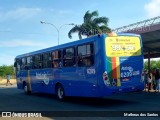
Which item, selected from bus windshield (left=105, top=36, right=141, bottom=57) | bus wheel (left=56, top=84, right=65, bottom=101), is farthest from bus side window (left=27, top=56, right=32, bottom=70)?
bus windshield (left=105, top=36, right=141, bottom=57)

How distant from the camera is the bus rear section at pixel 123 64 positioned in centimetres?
1434

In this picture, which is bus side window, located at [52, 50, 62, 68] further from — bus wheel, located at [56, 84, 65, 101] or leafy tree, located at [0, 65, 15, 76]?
leafy tree, located at [0, 65, 15, 76]

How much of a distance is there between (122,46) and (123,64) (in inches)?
34.9

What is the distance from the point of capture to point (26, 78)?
2350 centimetres

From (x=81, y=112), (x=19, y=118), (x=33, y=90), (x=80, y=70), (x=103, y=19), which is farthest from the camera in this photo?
(x=103, y=19)

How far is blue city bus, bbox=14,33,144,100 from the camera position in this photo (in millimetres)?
14305

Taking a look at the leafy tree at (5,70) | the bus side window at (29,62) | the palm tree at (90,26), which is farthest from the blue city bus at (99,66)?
the leafy tree at (5,70)

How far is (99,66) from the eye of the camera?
14.3 metres

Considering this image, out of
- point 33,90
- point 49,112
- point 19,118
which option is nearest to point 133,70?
point 49,112

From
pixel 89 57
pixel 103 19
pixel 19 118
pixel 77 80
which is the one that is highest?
pixel 103 19

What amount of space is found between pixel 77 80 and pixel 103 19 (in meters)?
34.6

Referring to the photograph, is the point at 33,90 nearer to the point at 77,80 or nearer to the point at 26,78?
the point at 26,78

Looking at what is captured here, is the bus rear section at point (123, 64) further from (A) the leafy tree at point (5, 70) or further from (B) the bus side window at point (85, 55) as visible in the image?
(A) the leafy tree at point (5, 70)

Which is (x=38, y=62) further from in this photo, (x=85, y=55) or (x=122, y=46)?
(x=122, y=46)
